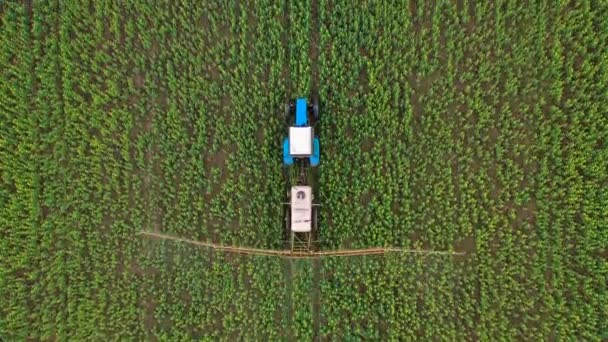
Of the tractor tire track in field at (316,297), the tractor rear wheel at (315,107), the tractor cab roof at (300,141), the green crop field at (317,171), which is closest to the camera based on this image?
the tractor cab roof at (300,141)

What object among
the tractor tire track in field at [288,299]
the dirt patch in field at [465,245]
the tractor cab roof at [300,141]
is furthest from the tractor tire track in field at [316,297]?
the dirt patch in field at [465,245]

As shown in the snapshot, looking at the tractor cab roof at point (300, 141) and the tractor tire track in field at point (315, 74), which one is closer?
the tractor cab roof at point (300, 141)

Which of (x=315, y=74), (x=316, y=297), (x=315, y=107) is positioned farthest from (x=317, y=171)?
(x=316, y=297)

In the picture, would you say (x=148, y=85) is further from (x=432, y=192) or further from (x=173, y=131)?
(x=432, y=192)

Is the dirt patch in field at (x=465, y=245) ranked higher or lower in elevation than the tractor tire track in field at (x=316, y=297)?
higher

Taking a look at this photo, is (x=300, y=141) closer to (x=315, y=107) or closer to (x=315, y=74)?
(x=315, y=107)

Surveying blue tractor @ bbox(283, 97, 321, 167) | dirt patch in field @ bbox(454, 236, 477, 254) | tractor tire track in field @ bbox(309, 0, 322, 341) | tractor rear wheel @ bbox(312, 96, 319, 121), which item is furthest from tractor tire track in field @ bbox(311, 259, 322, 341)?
tractor rear wheel @ bbox(312, 96, 319, 121)

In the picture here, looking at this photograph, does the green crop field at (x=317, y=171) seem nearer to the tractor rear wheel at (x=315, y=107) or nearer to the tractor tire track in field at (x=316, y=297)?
the tractor tire track in field at (x=316, y=297)
